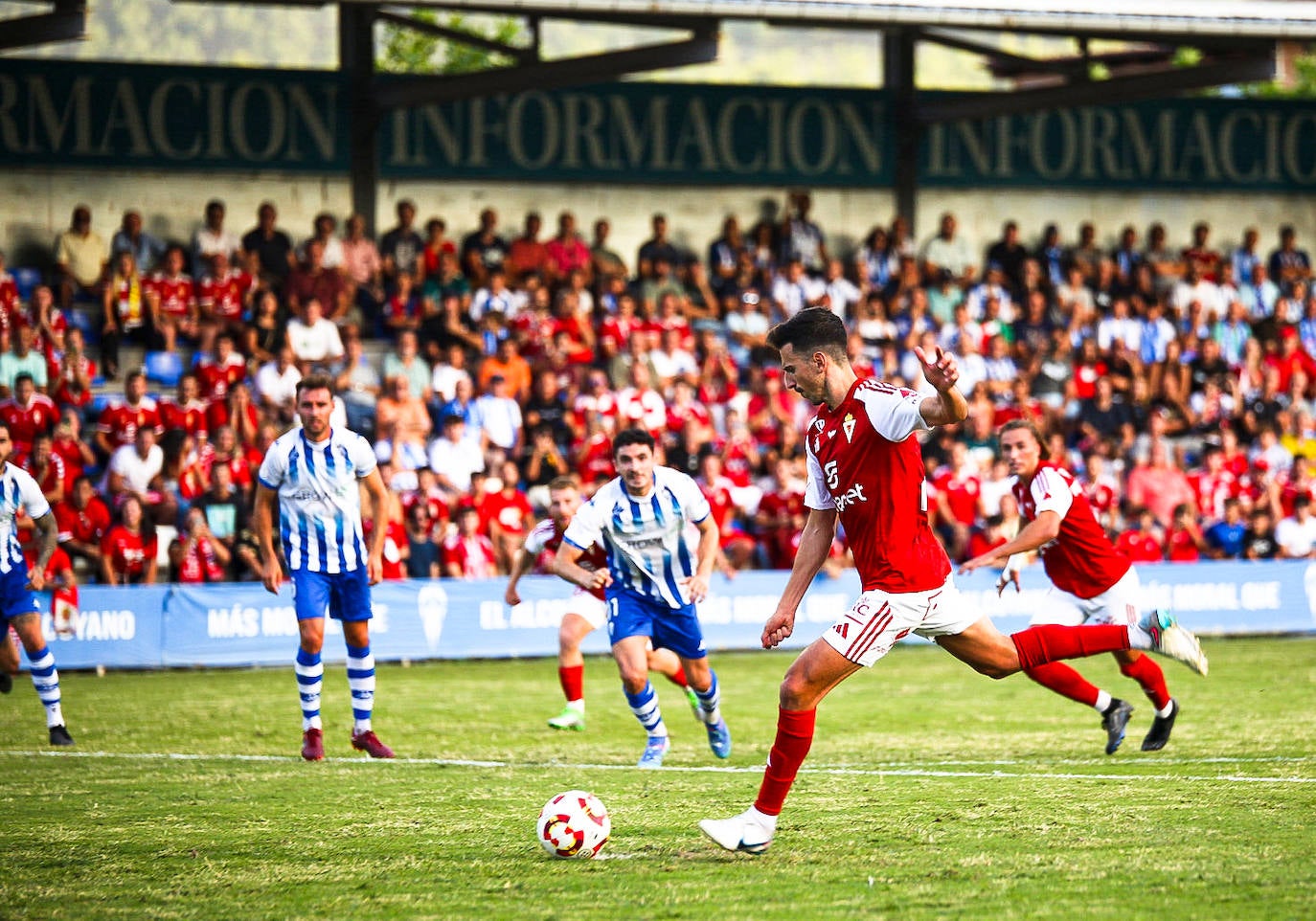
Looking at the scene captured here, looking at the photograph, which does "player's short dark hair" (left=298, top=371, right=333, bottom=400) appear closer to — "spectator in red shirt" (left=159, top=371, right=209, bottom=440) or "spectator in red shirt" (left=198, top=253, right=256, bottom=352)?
"spectator in red shirt" (left=159, top=371, right=209, bottom=440)

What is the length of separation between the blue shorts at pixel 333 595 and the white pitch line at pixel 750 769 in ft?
2.98

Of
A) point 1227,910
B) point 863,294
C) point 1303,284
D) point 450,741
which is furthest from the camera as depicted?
point 1303,284

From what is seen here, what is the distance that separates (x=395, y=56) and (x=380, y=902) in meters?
33.3

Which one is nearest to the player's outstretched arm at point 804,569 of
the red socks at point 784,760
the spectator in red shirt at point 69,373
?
the red socks at point 784,760

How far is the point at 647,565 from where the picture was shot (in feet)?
34.8

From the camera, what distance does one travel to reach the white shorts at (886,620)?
689 centimetres

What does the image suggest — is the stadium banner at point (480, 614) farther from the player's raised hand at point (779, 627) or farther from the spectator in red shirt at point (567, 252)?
the player's raised hand at point (779, 627)

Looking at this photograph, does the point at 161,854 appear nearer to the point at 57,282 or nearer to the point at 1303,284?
the point at 57,282

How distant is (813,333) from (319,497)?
187 inches

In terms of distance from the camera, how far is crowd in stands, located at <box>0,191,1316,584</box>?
1886cm

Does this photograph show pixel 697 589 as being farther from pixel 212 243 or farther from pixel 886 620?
pixel 212 243

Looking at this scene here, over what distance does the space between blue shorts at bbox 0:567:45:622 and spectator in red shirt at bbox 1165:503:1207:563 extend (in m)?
14.2

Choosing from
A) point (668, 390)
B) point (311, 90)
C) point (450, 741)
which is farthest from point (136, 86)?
point (450, 741)

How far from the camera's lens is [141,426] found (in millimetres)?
18734
